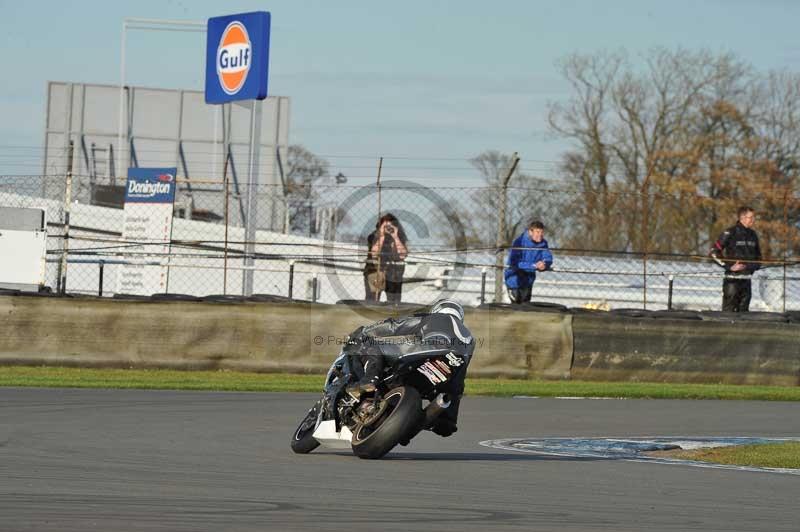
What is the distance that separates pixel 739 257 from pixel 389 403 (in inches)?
480

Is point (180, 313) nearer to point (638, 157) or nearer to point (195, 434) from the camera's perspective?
point (195, 434)

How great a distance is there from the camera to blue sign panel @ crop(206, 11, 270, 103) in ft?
79.7

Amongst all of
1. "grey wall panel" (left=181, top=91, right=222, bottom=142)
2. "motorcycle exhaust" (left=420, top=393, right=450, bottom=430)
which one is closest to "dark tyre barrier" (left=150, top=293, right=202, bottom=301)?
"motorcycle exhaust" (left=420, top=393, right=450, bottom=430)

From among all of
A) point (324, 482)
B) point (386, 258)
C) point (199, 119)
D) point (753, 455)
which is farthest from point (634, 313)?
point (199, 119)

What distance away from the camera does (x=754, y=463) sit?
9.48m

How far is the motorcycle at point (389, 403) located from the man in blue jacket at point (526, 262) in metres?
10.4

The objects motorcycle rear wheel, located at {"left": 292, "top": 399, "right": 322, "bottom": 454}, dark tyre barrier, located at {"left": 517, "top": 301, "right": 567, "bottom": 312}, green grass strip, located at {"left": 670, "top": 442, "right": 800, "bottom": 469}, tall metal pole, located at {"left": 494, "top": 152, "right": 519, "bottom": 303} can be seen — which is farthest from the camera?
tall metal pole, located at {"left": 494, "top": 152, "right": 519, "bottom": 303}

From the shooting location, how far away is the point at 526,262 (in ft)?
62.7

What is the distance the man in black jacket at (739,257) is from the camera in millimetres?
19375

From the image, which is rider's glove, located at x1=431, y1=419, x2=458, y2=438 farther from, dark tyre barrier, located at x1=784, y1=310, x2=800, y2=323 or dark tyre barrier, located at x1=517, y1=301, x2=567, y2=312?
dark tyre barrier, located at x1=784, y1=310, x2=800, y2=323

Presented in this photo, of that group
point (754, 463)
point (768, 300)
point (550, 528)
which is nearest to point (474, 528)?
point (550, 528)

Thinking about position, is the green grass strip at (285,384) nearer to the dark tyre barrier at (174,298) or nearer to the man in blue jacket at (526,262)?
the dark tyre barrier at (174,298)

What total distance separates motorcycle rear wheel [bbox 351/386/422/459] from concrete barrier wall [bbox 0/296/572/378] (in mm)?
8653

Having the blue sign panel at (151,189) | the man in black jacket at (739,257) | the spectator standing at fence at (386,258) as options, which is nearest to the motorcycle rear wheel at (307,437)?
the spectator standing at fence at (386,258)
